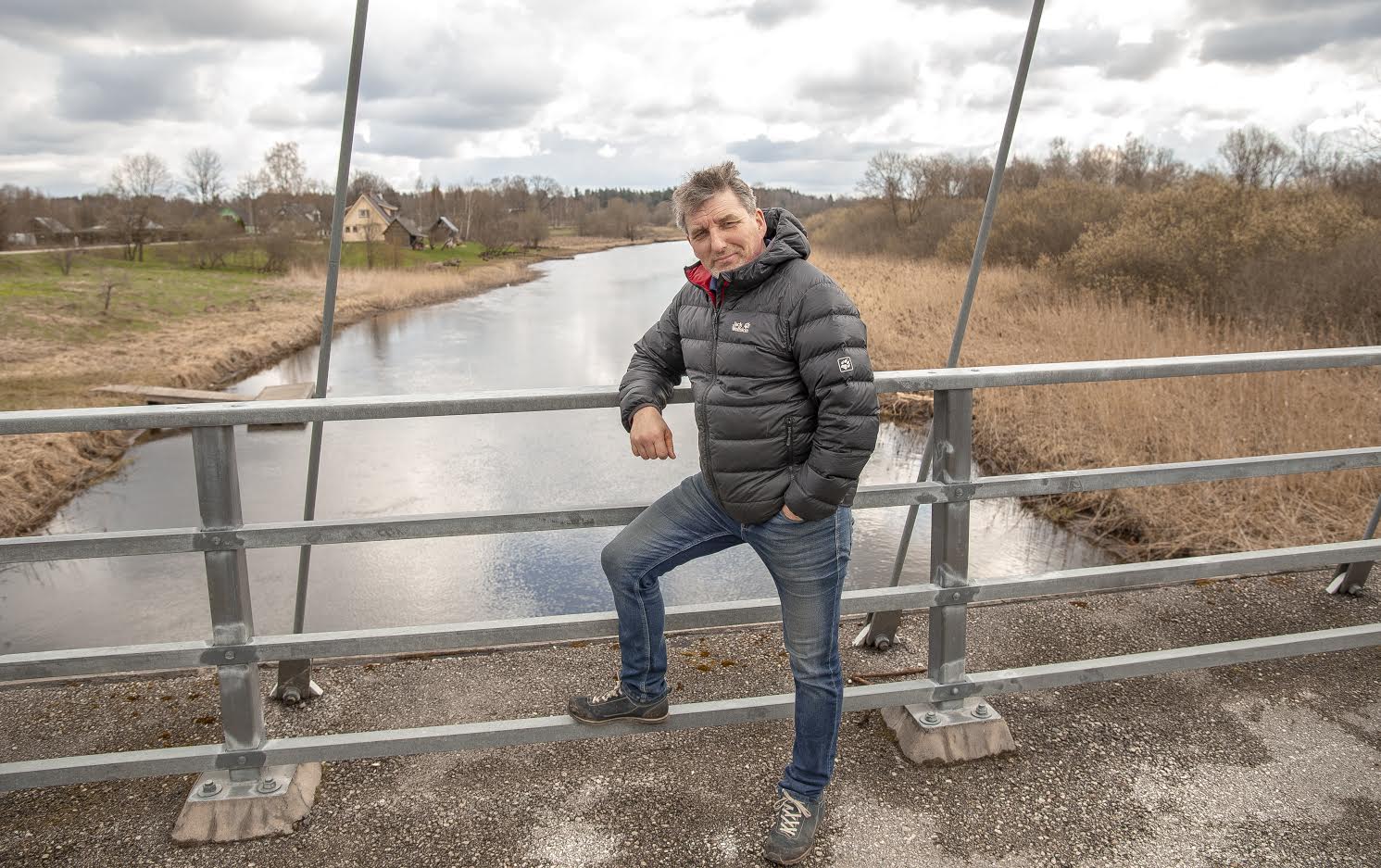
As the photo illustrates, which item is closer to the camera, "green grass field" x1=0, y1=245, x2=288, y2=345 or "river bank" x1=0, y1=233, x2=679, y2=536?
"river bank" x1=0, y1=233, x2=679, y2=536

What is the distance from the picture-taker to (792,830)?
2389 millimetres

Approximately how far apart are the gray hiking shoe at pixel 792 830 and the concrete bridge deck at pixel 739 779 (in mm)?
54

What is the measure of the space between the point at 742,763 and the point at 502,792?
2.34 feet

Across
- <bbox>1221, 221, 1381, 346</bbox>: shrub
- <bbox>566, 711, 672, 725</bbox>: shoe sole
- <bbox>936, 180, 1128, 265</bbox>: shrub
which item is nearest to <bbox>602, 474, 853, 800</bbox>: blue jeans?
<bbox>566, 711, 672, 725</bbox>: shoe sole

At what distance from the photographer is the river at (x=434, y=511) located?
25.3ft

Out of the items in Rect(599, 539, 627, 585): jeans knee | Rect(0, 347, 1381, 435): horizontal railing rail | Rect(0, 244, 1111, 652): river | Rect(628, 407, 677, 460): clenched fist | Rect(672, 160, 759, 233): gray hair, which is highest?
Rect(672, 160, 759, 233): gray hair

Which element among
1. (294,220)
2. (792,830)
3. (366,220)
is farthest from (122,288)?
(792,830)

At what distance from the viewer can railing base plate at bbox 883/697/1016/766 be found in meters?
2.80

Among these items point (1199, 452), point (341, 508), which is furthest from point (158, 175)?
point (1199, 452)

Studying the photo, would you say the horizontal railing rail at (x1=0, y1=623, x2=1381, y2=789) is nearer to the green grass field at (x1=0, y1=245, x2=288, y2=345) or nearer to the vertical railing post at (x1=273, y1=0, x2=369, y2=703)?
the vertical railing post at (x1=273, y1=0, x2=369, y2=703)

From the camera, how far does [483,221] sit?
2140 inches

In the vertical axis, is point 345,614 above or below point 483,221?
below

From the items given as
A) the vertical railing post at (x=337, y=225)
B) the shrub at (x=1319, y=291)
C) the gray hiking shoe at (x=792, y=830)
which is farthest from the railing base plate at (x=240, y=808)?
the shrub at (x=1319, y=291)

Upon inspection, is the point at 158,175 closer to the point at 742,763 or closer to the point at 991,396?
the point at 991,396
